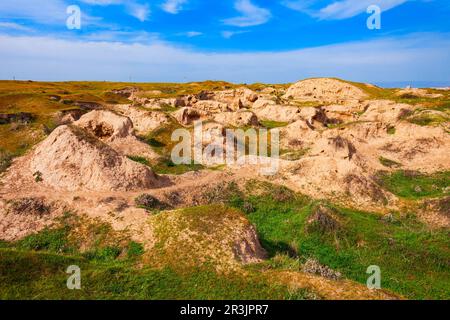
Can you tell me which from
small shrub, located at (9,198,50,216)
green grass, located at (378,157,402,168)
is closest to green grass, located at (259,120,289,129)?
green grass, located at (378,157,402,168)

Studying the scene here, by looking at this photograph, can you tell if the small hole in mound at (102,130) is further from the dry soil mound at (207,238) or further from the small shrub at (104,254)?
the small shrub at (104,254)

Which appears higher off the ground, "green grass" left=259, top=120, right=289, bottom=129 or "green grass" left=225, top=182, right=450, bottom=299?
"green grass" left=259, top=120, right=289, bottom=129

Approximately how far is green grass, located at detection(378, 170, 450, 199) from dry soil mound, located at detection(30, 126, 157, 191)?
2670 centimetres

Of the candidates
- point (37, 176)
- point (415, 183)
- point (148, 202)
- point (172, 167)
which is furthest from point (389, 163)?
point (37, 176)

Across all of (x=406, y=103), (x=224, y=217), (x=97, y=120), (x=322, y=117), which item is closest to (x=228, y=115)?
(x=322, y=117)

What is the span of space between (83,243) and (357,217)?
2182cm

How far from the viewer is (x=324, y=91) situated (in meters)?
104

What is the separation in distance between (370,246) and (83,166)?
2535 cm

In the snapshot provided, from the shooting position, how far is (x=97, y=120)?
46.8 meters

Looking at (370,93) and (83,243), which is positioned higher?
(370,93)

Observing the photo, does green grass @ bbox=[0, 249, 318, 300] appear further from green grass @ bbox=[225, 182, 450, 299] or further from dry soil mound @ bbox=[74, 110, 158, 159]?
dry soil mound @ bbox=[74, 110, 158, 159]

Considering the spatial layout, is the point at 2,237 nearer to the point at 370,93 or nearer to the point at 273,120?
the point at 273,120

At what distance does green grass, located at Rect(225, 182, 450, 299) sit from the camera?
21.7 metres

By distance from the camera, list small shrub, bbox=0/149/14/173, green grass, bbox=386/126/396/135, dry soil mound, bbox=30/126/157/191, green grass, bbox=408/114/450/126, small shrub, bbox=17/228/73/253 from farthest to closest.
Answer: green grass, bbox=386/126/396/135 → green grass, bbox=408/114/450/126 → small shrub, bbox=0/149/14/173 → dry soil mound, bbox=30/126/157/191 → small shrub, bbox=17/228/73/253
